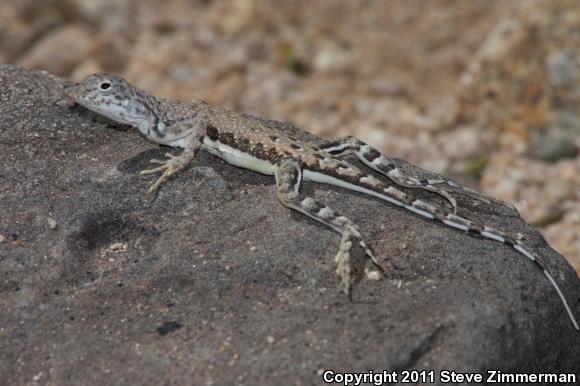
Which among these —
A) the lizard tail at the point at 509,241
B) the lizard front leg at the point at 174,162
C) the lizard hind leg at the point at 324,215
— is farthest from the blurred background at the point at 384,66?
the lizard front leg at the point at 174,162

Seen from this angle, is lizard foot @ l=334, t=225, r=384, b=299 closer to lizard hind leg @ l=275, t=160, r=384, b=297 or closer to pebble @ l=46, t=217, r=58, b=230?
lizard hind leg @ l=275, t=160, r=384, b=297

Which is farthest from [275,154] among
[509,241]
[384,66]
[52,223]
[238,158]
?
[384,66]

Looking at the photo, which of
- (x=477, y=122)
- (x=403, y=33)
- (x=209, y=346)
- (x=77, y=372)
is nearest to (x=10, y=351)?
(x=77, y=372)

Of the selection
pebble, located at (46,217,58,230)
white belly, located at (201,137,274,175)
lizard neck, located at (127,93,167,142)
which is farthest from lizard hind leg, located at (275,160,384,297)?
pebble, located at (46,217,58,230)

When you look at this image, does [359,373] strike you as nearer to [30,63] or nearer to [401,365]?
[401,365]

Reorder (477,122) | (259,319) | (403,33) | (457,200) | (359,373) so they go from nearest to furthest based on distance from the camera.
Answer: (359,373), (259,319), (457,200), (477,122), (403,33)

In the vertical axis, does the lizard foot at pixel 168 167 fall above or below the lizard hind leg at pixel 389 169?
below

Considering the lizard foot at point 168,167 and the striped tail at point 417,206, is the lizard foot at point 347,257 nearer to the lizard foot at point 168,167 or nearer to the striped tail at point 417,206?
the striped tail at point 417,206
